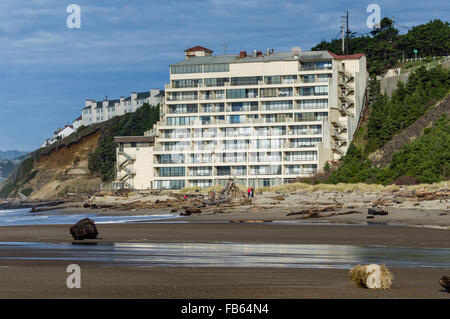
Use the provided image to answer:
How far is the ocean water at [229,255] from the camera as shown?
16547 mm

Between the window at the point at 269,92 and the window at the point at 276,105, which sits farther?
the window at the point at 269,92

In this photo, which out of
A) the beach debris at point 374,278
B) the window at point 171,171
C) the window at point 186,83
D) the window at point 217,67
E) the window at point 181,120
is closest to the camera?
the beach debris at point 374,278

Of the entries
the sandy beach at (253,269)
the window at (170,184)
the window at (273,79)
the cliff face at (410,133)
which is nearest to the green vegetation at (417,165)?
the cliff face at (410,133)

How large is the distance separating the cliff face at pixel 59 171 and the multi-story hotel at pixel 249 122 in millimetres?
29963

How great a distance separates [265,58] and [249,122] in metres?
10.3

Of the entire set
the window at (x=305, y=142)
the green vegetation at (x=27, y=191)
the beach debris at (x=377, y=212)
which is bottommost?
the green vegetation at (x=27, y=191)

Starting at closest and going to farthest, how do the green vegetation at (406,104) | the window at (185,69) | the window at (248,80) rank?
the green vegetation at (406,104) < the window at (248,80) < the window at (185,69)

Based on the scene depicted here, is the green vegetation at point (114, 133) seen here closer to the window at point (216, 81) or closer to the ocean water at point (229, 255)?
the window at point (216, 81)

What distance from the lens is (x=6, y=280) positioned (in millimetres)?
13562

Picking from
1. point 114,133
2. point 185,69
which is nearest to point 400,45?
point 185,69

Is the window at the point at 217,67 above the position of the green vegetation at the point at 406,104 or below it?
above

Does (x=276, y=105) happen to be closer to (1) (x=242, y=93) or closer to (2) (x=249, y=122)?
(2) (x=249, y=122)

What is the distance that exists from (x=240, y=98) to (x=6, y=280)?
96.0 meters

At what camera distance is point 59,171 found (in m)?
150
